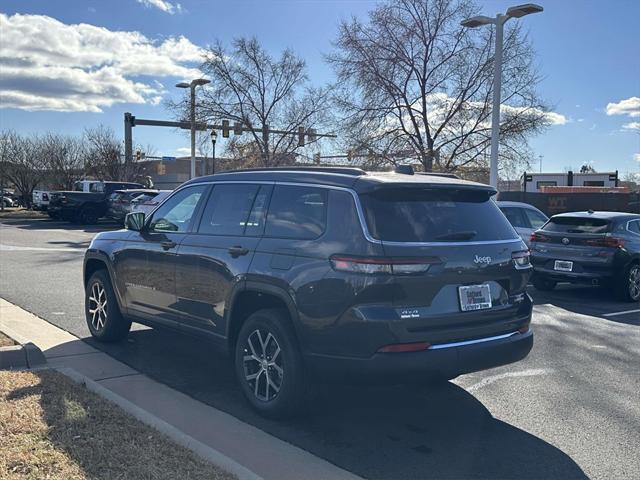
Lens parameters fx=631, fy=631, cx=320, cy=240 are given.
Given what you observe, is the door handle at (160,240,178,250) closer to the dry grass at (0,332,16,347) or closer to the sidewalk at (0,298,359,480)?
the sidewalk at (0,298,359,480)

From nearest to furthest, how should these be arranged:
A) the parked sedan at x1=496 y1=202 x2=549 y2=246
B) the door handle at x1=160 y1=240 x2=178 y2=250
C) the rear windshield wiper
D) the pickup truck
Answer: the rear windshield wiper → the door handle at x1=160 y1=240 x2=178 y2=250 → the parked sedan at x1=496 y1=202 x2=549 y2=246 → the pickup truck

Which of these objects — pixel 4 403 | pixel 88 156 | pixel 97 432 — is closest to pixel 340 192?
pixel 97 432

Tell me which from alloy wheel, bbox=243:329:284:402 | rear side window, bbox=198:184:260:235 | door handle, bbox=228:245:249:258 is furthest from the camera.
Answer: rear side window, bbox=198:184:260:235

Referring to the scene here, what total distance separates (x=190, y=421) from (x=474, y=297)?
229cm

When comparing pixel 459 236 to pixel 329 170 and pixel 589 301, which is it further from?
pixel 589 301


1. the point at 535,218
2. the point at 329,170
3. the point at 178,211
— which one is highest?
the point at 329,170

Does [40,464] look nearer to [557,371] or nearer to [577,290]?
[557,371]

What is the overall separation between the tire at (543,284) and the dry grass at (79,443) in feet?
29.4

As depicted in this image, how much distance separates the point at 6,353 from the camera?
5.71 m

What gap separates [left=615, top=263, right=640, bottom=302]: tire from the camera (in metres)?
10.6

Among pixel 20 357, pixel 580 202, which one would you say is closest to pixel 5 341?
pixel 20 357

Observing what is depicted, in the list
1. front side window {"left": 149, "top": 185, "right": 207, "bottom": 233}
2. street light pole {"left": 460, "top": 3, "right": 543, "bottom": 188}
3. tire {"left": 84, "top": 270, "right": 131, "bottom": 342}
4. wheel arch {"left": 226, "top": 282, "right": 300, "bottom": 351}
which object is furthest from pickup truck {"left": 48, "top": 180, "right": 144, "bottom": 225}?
wheel arch {"left": 226, "top": 282, "right": 300, "bottom": 351}

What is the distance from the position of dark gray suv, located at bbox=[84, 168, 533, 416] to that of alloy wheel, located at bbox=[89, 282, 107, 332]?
64.8 inches

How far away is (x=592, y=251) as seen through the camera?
10688 millimetres
